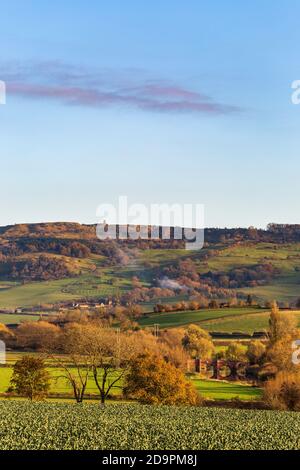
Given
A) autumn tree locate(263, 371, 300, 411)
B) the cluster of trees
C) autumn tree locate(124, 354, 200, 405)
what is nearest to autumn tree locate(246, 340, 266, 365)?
the cluster of trees

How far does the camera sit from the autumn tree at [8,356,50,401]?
261 feet

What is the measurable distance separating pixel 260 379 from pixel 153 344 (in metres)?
17.0

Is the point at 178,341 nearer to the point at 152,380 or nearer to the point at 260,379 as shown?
the point at 260,379

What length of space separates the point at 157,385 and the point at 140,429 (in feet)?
90.4

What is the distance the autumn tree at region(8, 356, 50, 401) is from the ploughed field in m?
17.8

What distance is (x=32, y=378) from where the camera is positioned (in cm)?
7938

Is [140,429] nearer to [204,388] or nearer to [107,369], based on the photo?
[107,369]

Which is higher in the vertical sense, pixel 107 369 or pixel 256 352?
pixel 107 369

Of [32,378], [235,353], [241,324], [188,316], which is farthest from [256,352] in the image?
[188,316]

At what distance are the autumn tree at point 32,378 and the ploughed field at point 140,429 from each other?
17775mm

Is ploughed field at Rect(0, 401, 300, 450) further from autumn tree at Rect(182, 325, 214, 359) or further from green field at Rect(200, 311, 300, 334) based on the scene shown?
green field at Rect(200, 311, 300, 334)
